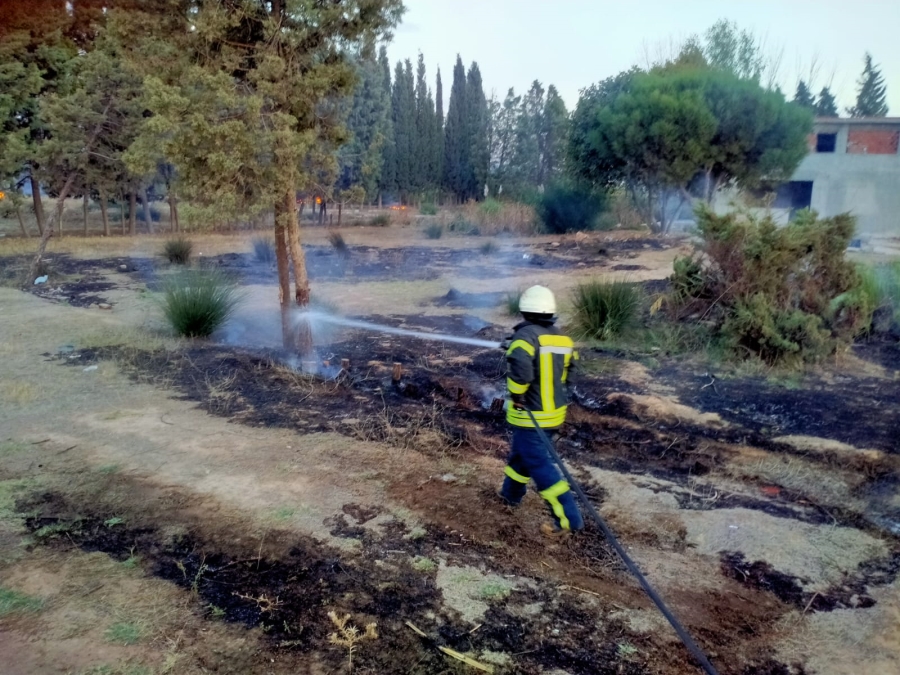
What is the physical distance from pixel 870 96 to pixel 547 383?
66.2 meters

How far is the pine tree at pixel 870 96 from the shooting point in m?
58.2

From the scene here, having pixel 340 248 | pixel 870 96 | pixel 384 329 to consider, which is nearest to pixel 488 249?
pixel 340 248

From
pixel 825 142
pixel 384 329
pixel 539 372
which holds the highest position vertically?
pixel 825 142

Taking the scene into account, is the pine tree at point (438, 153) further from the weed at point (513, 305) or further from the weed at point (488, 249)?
the weed at point (513, 305)

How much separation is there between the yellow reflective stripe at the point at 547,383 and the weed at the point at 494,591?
3.63 ft

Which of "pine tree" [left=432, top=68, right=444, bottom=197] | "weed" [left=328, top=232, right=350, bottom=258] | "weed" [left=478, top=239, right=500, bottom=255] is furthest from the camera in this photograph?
"pine tree" [left=432, top=68, right=444, bottom=197]

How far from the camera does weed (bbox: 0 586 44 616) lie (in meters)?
3.55

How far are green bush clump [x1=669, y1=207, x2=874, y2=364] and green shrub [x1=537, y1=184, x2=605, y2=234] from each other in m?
19.2

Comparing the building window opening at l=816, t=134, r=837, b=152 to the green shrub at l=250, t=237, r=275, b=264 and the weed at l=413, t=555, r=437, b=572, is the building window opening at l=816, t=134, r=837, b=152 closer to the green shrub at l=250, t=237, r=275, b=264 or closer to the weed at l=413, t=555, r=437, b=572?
the green shrub at l=250, t=237, r=275, b=264

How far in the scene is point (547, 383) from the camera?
4469 millimetres

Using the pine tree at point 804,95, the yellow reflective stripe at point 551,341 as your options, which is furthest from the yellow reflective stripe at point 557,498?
the pine tree at point 804,95

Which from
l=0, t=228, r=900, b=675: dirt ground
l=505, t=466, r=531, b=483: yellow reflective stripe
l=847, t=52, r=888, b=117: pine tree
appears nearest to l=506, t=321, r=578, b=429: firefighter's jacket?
l=505, t=466, r=531, b=483: yellow reflective stripe

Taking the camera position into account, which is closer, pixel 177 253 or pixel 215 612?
pixel 215 612

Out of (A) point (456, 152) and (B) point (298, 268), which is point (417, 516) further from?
(A) point (456, 152)
